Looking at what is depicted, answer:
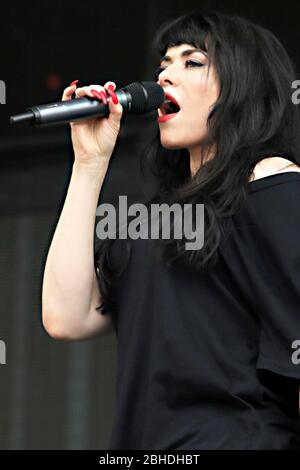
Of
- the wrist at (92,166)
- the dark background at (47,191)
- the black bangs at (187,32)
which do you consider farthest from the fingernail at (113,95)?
the dark background at (47,191)

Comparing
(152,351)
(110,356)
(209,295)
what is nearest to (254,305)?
(209,295)

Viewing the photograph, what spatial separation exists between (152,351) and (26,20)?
194 centimetres

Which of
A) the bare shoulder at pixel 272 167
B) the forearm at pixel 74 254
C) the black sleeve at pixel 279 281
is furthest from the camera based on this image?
the forearm at pixel 74 254

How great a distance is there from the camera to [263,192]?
5.74 ft

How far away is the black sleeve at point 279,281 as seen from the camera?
5.49 ft

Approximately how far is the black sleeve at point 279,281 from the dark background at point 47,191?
5.22 feet

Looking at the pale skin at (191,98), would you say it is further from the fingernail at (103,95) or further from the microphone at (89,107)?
the fingernail at (103,95)

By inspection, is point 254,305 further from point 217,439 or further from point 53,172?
point 53,172

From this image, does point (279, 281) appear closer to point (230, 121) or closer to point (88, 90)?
point (230, 121)

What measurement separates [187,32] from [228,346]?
63cm

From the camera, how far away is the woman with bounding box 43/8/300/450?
1.69m

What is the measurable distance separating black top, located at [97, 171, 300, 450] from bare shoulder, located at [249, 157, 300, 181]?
0.06 ft
